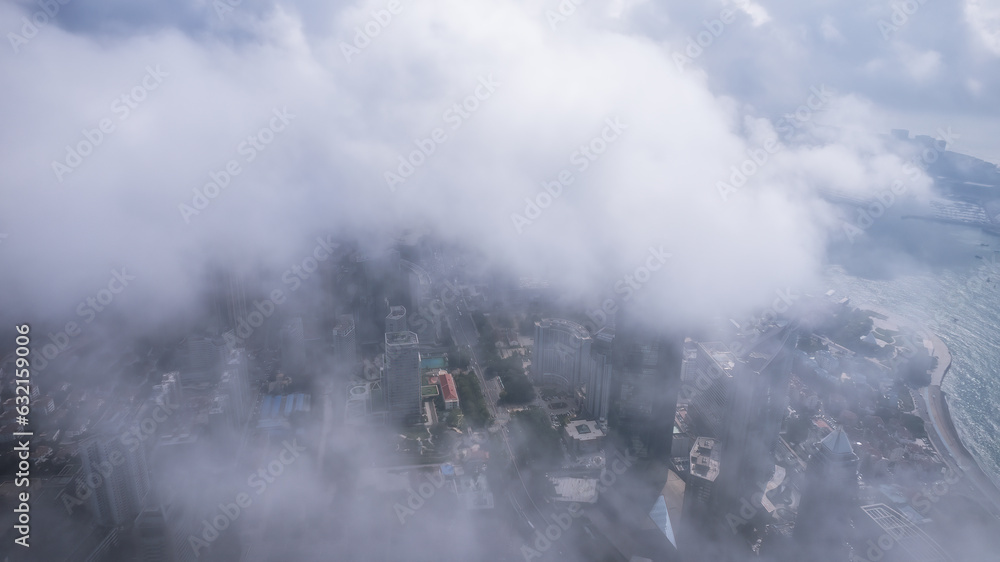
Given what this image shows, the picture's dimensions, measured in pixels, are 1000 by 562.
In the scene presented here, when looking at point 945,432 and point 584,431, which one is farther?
point 945,432

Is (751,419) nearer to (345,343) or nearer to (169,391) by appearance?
(345,343)

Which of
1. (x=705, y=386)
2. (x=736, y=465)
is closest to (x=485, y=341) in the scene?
(x=705, y=386)

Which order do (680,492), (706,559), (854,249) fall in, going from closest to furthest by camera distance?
1. (706,559)
2. (680,492)
3. (854,249)

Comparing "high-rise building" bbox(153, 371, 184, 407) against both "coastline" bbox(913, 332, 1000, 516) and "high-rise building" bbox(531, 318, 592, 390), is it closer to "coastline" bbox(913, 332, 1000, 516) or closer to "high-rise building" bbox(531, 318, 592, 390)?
"high-rise building" bbox(531, 318, 592, 390)

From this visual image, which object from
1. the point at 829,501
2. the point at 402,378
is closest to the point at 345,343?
the point at 402,378

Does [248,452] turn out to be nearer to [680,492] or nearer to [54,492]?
[54,492]

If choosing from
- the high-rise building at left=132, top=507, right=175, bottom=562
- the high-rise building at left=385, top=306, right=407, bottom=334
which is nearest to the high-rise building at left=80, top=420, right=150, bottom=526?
the high-rise building at left=132, top=507, right=175, bottom=562
